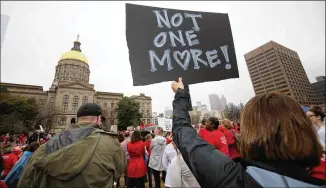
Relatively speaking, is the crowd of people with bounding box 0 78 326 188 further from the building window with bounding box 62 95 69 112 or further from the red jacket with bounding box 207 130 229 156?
the building window with bounding box 62 95 69 112

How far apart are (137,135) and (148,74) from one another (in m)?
3.62

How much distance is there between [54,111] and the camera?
36750mm

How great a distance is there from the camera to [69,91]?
158 ft

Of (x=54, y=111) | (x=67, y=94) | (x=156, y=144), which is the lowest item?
(x=156, y=144)

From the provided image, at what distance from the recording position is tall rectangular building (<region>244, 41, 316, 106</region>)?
85.3 metres

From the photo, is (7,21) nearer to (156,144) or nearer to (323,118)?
(156,144)

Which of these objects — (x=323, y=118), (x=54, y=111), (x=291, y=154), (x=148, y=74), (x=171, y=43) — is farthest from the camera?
(x=54, y=111)

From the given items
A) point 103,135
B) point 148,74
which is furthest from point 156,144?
point 148,74

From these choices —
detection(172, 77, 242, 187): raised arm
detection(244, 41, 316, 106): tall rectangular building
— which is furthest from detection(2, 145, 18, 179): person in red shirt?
detection(244, 41, 316, 106): tall rectangular building

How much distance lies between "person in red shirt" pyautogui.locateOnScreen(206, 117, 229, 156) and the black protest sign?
219 centimetres

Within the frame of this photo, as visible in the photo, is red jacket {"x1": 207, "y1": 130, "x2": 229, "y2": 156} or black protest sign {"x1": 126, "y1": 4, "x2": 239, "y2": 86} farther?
red jacket {"x1": 207, "y1": 130, "x2": 229, "y2": 156}

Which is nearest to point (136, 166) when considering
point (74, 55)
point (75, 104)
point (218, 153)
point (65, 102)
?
point (218, 153)

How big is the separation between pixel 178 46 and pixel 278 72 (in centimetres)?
10420

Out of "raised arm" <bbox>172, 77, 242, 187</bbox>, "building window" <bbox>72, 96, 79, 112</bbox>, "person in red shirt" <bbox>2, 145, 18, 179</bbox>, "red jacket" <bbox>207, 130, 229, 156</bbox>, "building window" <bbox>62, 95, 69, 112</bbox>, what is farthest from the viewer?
"building window" <bbox>72, 96, 79, 112</bbox>
